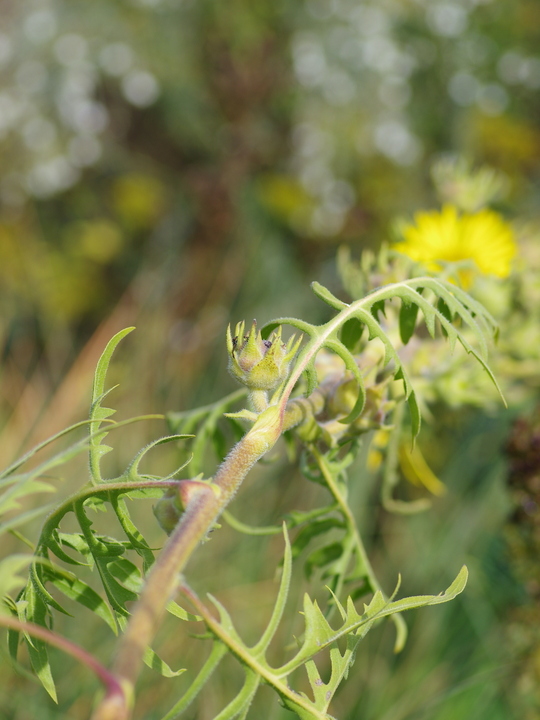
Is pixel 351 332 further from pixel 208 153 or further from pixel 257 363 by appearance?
pixel 208 153

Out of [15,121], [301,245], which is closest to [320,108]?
[301,245]

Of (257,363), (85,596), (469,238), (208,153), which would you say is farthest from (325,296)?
(208,153)

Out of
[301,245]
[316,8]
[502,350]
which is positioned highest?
[316,8]

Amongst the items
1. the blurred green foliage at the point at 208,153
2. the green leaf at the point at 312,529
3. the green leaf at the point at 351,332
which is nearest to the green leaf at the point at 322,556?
the green leaf at the point at 312,529

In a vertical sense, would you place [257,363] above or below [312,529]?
above

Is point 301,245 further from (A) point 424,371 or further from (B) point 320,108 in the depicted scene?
(A) point 424,371

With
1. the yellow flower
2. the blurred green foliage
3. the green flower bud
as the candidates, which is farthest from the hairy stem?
the blurred green foliage

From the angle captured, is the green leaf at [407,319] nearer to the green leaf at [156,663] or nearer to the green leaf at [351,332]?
the green leaf at [351,332]

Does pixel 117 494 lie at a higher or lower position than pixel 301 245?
higher
